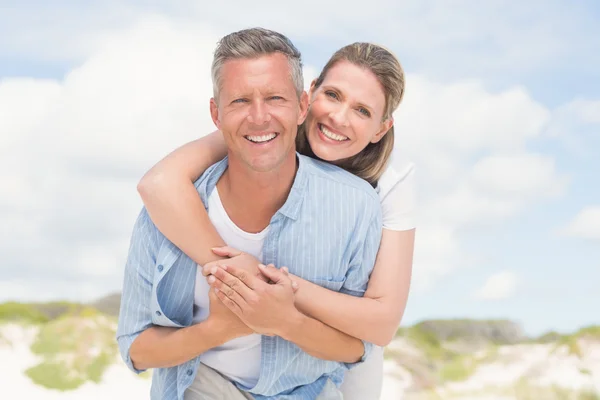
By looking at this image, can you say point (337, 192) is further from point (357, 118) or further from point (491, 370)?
point (491, 370)

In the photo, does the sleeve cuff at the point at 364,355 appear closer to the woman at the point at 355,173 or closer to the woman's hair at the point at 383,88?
the woman at the point at 355,173

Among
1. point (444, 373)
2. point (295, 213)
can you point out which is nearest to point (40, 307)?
point (444, 373)

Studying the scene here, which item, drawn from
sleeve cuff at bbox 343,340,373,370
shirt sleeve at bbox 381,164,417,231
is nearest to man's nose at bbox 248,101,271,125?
shirt sleeve at bbox 381,164,417,231

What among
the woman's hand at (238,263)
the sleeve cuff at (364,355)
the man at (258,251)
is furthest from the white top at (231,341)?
the sleeve cuff at (364,355)

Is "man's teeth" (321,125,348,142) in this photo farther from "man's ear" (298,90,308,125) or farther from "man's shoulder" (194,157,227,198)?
"man's shoulder" (194,157,227,198)

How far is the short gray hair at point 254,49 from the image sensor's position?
2.43m

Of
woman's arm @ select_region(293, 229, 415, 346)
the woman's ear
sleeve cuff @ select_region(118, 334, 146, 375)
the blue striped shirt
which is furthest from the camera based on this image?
the woman's ear

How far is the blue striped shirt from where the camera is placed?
259 centimetres

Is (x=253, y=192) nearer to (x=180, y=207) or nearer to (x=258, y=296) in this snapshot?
(x=180, y=207)

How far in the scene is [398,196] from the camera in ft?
9.29

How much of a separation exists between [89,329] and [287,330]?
3.56m

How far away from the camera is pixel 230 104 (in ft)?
7.97

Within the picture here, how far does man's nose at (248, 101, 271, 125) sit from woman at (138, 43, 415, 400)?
328 millimetres

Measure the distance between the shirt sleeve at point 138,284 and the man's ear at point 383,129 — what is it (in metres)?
0.90
